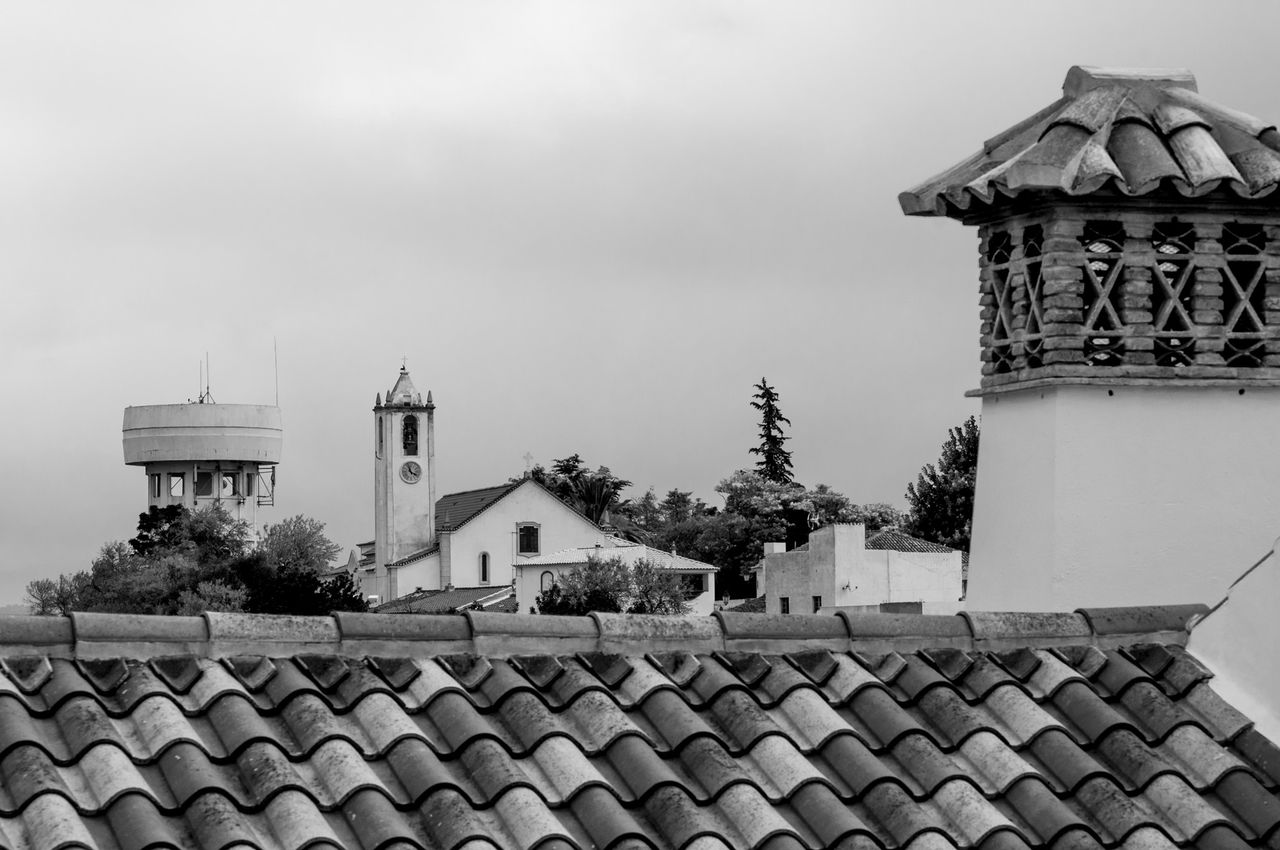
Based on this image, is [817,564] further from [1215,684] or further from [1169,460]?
[1215,684]

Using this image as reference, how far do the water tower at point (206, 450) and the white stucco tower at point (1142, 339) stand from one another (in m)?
96.9

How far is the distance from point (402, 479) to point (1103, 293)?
86.8 m

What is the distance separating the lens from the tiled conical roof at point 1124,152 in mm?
11328

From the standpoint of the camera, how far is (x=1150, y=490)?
464 inches

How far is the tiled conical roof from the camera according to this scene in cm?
1133

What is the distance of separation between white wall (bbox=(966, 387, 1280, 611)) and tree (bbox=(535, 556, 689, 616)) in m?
60.0

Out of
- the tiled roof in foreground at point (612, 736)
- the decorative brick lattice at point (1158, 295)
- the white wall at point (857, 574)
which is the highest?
the decorative brick lattice at point (1158, 295)

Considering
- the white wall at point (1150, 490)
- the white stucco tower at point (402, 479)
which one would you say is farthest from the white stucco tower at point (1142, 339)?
the white stucco tower at point (402, 479)

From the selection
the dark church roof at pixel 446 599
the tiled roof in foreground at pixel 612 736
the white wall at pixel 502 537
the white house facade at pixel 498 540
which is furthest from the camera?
the white house facade at pixel 498 540

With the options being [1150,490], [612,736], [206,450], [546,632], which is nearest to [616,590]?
[206,450]

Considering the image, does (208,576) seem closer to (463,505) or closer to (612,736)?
(463,505)

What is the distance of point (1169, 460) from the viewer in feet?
38.5

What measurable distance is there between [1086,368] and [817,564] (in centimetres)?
4890

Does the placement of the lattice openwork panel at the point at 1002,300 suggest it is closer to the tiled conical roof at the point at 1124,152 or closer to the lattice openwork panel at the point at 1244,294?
the tiled conical roof at the point at 1124,152
